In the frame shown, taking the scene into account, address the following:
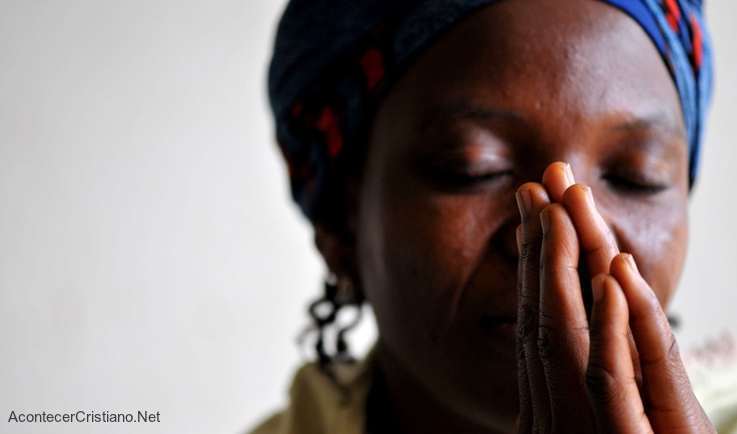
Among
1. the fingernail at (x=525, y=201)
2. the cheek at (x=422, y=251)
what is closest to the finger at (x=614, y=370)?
the fingernail at (x=525, y=201)

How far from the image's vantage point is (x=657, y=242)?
85 cm

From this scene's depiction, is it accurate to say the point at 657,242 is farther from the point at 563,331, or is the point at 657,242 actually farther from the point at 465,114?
the point at 563,331

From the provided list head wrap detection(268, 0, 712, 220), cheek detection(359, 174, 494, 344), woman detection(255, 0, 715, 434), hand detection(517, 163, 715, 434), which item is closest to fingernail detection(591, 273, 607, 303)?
hand detection(517, 163, 715, 434)

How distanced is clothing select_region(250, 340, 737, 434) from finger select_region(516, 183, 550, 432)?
61 cm

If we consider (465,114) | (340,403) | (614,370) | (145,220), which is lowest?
(340,403)

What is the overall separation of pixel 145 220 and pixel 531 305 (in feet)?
4.03

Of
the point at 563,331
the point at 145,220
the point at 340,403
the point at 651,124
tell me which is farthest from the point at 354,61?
the point at 145,220

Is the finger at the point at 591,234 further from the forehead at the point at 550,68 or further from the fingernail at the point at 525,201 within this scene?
the forehead at the point at 550,68

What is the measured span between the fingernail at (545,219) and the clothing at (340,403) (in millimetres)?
657

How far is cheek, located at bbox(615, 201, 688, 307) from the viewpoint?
83 cm

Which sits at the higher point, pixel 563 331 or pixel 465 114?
pixel 465 114

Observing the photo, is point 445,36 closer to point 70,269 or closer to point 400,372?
point 400,372

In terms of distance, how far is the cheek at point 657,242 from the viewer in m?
0.83

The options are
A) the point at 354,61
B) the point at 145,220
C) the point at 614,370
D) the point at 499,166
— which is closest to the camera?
the point at 614,370
